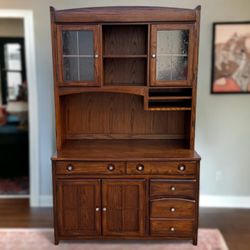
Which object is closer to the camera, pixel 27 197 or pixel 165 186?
pixel 165 186

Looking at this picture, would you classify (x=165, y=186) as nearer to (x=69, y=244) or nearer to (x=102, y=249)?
(x=102, y=249)

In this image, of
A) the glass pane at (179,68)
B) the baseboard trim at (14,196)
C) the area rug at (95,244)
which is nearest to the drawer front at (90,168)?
the area rug at (95,244)

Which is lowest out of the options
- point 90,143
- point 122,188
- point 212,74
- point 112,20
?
point 122,188

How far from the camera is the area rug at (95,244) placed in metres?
2.60

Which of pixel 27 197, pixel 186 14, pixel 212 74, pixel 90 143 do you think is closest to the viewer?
→ pixel 186 14

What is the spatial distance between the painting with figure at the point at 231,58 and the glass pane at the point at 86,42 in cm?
131

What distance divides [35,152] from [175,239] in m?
1.72

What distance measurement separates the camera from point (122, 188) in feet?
8.32

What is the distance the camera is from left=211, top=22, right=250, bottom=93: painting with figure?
10.1 feet

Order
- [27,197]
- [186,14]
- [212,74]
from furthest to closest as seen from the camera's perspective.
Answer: [27,197] < [212,74] < [186,14]

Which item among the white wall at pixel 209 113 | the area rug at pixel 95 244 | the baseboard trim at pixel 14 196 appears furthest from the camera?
the baseboard trim at pixel 14 196

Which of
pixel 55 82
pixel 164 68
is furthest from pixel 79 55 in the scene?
pixel 164 68

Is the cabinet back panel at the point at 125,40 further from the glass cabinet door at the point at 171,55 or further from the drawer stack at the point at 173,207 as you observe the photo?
the drawer stack at the point at 173,207

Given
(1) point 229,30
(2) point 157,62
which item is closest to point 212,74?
(1) point 229,30
